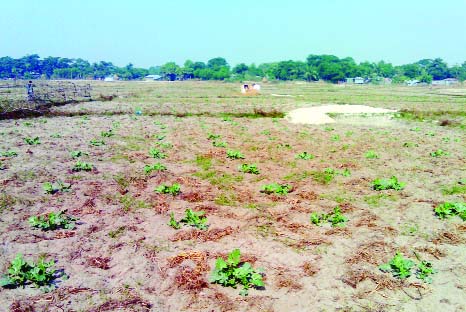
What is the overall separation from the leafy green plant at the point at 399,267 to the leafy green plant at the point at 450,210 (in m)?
3.27

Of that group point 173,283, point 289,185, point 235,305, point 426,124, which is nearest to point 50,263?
point 173,283

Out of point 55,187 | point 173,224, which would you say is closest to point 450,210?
point 173,224

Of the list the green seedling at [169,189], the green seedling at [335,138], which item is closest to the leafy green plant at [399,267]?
the green seedling at [169,189]

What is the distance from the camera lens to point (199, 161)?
53.0 feet

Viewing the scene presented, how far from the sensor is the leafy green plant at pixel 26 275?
6.36 meters

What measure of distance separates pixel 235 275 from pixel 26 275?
361 cm

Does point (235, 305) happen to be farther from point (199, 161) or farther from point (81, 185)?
point (199, 161)

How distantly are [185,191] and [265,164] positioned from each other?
16.3 feet

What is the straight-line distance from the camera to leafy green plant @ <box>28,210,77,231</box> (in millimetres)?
8727

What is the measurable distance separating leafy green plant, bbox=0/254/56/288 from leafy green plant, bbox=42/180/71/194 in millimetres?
4719

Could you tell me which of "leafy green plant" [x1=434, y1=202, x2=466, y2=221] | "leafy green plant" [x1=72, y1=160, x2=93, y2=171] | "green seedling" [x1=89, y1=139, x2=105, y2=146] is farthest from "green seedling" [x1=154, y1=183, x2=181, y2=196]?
"green seedling" [x1=89, y1=139, x2=105, y2=146]

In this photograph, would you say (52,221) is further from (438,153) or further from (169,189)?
(438,153)

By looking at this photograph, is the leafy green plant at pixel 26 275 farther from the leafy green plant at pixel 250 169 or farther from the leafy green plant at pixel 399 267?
the leafy green plant at pixel 250 169

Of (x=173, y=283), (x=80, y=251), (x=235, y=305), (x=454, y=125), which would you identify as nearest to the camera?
(x=235, y=305)
